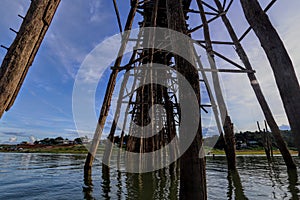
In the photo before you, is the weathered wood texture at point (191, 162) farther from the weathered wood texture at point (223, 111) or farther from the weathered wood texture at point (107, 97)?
the weathered wood texture at point (107, 97)

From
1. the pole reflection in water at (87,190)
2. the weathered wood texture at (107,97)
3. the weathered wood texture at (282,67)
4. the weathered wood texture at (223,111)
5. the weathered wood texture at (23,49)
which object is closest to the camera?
the weathered wood texture at (282,67)

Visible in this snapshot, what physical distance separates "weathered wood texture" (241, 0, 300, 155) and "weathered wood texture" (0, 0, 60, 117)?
76.2 inches

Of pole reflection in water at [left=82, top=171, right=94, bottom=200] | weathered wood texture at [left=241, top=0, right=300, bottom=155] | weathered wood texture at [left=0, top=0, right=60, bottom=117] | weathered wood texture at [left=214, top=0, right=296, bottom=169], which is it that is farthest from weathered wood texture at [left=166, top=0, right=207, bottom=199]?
pole reflection in water at [left=82, top=171, right=94, bottom=200]

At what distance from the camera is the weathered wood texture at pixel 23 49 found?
173cm

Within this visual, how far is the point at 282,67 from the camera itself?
59.7 inches

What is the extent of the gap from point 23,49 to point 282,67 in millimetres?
→ 2163

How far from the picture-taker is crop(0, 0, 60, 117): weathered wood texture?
1726 mm

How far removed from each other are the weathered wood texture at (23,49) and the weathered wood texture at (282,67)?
1.94 meters

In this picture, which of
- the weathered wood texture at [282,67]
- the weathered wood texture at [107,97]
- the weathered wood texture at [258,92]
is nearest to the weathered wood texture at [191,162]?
the weathered wood texture at [282,67]

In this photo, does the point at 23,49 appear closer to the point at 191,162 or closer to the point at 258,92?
the point at 191,162

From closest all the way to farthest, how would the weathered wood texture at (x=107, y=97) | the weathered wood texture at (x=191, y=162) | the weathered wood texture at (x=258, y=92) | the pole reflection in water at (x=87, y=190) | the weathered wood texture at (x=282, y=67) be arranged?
1. the weathered wood texture at (x=282, y=67)
2. the weathered wood texture at (x=191, y=162)
3. the weathered wood texture at (x=258, y=92)
4. the weathered wood texture at (x=107, y=97)
5. the pole reflection in water at (x=87, y=190)

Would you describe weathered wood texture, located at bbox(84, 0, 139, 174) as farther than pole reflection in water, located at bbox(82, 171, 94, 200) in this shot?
No

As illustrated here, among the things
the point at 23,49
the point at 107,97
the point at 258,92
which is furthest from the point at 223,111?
the point at 23,49

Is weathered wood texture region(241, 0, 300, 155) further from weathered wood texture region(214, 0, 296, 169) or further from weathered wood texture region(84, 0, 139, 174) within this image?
weathered wood texture region(84, 0, 139, 174)
